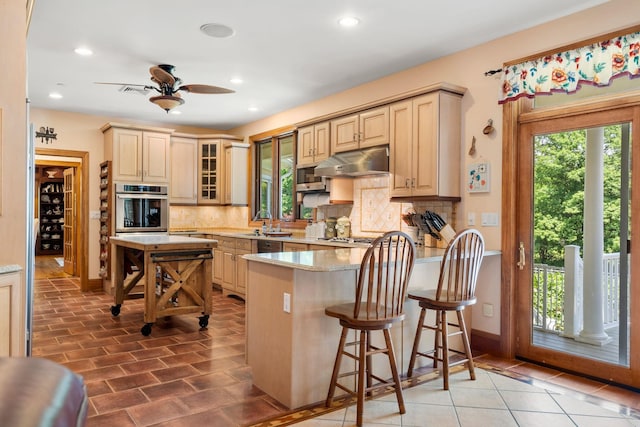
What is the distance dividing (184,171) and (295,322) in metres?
5.33

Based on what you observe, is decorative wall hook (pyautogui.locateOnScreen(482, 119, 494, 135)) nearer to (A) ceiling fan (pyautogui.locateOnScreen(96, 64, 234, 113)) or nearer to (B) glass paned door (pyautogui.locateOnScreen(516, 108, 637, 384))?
(B) glass paned door (pyautogui.locateOnScreen(516, 108, 637, 384))

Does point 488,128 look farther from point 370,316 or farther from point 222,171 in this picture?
point 222,171

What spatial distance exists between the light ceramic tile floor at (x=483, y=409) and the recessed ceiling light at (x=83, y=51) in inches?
148

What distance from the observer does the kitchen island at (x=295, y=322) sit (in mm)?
2674

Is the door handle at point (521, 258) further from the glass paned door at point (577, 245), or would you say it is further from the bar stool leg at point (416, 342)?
the bar stool leg at point (416, 342)

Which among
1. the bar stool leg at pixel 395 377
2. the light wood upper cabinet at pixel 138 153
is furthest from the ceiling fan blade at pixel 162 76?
the bar stool leg at pixel 395 377

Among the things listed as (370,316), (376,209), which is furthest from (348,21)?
(370,316)

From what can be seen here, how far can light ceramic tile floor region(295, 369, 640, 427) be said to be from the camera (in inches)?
99.1

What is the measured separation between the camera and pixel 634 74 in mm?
2904

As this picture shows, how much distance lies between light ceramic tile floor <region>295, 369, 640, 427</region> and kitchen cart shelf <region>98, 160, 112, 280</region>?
5.01 metres

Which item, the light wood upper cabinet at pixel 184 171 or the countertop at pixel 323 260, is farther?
the light wood upper cabinet at pixel 184 171

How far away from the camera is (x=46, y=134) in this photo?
257 inches

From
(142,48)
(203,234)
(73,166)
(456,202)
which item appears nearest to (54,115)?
(73,166)

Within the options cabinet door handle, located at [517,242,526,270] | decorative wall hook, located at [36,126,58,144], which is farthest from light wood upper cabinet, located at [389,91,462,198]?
decorative wall hook, located at [36,126,58,144]
